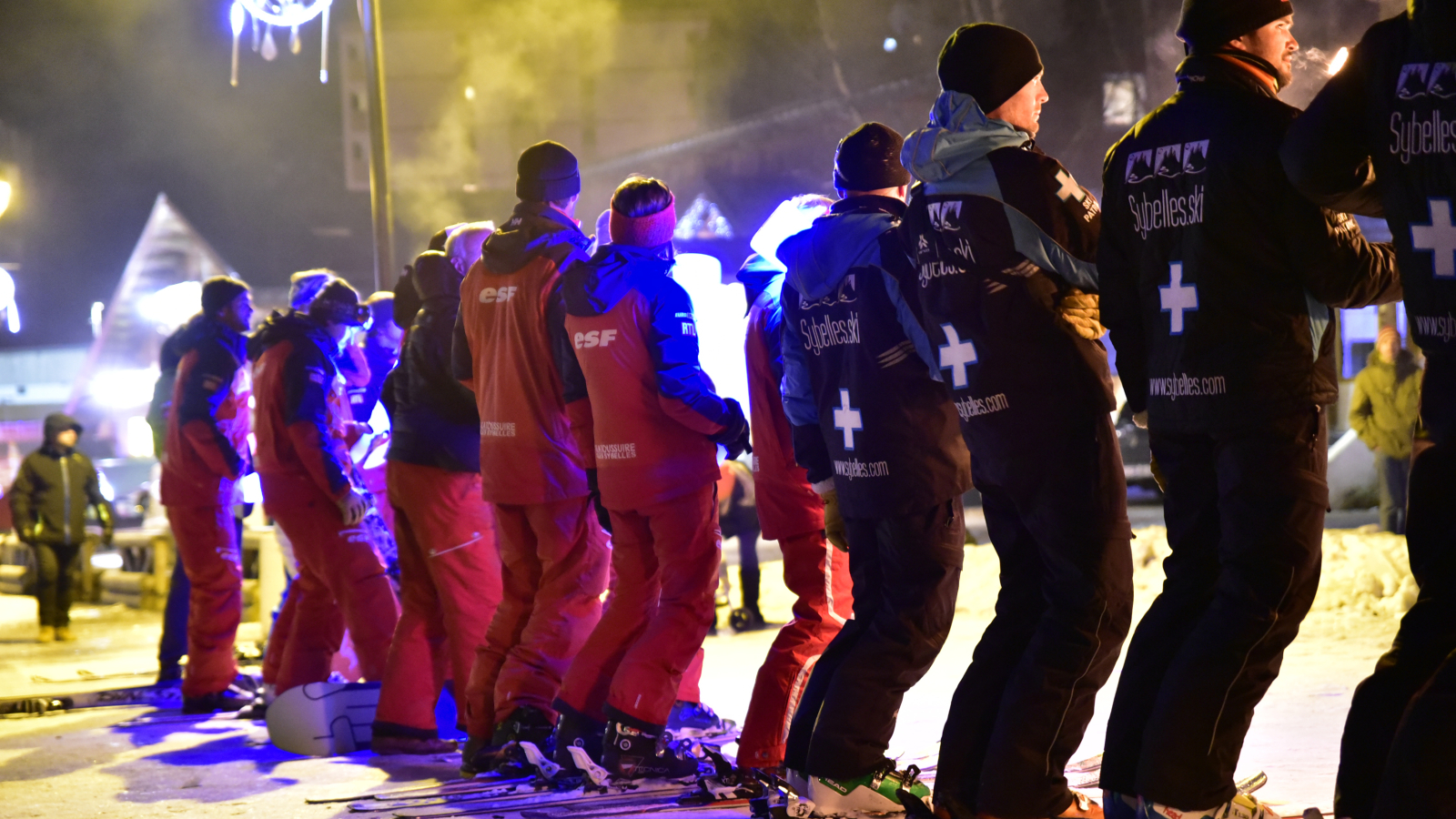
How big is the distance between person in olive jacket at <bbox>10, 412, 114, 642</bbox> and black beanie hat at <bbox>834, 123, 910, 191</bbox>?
10.2 metres

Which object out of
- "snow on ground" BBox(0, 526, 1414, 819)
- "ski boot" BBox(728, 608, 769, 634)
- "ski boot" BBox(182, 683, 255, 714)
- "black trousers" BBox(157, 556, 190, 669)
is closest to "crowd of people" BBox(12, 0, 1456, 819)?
"snow on ground" BBox(0, 526, 1414, 819)

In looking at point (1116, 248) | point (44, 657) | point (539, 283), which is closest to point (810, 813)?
point (1116, 248)

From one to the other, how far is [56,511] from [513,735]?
9264 mm

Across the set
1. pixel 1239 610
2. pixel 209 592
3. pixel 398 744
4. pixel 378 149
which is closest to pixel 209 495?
pixel 209 592

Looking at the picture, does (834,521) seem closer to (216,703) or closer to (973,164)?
(973,164)

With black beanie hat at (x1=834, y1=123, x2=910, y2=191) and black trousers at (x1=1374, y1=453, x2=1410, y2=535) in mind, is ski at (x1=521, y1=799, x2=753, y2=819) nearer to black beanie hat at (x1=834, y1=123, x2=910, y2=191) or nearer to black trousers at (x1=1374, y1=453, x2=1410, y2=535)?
black beanie hat at (x1=834, y1=123, x2=910, y2=191)

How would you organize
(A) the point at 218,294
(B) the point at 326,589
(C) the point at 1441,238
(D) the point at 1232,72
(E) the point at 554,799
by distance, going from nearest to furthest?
(C) the point at 1441,238, (D) the point at 1232,72, (E) the point at 554,799, (B) the point at 326,589, (A) the point at 218,294

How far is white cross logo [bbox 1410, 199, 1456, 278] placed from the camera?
2.37m

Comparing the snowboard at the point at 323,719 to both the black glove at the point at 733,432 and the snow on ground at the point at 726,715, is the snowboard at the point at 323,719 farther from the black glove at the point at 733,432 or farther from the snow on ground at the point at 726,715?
the black glove at the point at 733,432

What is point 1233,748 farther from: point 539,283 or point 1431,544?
point 539,283

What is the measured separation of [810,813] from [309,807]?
6.03ft

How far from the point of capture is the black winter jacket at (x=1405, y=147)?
2373mm

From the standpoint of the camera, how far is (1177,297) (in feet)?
9.71

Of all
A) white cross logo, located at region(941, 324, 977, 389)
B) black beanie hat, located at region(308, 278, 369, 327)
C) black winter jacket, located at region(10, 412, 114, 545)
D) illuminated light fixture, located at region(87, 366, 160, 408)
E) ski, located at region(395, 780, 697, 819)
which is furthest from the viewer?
illuminated light fixture, located at region(87, 366, 160, 408)
